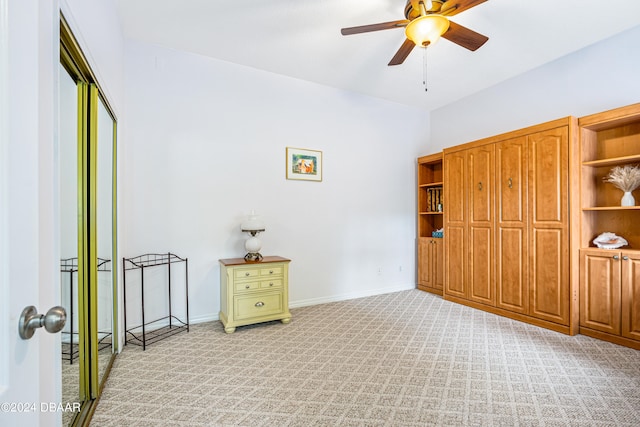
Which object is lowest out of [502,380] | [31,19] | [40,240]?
[502,380]

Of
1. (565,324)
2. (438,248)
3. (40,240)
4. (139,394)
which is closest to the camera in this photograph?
(40,240)

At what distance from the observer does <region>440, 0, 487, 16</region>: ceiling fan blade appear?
82.6 inches

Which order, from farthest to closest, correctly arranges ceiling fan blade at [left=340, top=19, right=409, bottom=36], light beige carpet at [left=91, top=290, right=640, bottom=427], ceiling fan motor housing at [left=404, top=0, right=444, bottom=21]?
ceiling fan blade at [left=340, top=19, right=409, bottom=36], ceiling fan motor housing at [left=404, top=0, right=444, bottom=21], light beige carpet at [left=91, top=290, right=640, bottom=427]

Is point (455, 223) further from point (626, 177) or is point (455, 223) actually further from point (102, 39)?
→ point (102, 39)

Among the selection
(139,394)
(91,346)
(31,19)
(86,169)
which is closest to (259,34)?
(86,169)

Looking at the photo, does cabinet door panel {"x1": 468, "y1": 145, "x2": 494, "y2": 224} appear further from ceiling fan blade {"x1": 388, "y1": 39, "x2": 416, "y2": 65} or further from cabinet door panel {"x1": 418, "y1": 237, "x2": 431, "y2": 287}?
ceiling fan blade {"x1": 388, "y1": 39, "x2": 416, "y2": 65}

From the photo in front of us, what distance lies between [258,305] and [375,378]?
59.9 inches

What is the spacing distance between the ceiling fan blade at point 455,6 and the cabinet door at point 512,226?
1.87m

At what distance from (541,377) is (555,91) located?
322cm

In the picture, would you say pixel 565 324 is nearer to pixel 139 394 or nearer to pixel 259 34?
pixel 139 394

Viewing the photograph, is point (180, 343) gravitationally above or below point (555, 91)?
below

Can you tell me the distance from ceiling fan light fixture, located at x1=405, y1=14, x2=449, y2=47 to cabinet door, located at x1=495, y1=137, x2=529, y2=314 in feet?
6.08

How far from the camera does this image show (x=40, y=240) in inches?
36.4

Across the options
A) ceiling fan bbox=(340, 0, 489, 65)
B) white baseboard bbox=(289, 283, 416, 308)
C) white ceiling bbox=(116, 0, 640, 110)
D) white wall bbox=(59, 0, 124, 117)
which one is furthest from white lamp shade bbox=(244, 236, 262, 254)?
ceiling fan bbox=(340, 0, 489, 65)
